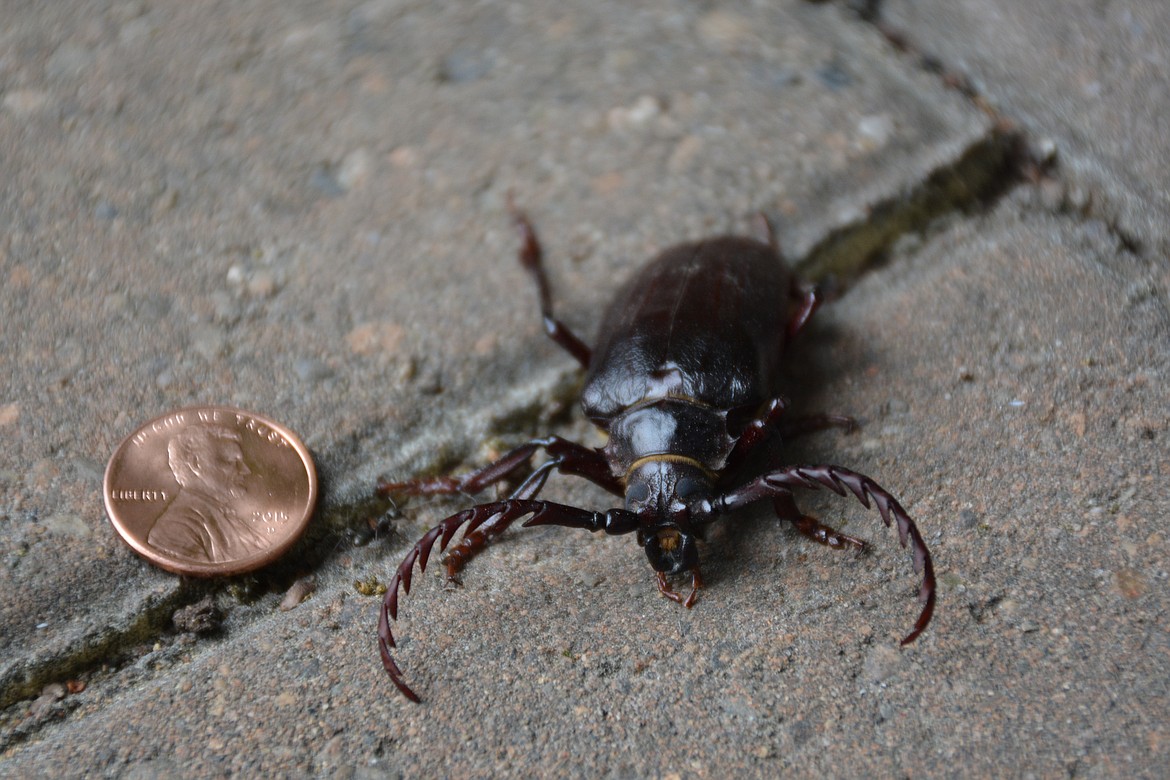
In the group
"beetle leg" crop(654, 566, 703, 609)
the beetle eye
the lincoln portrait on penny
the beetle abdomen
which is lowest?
"beetle leg" crop(654, 566, 703, 609)

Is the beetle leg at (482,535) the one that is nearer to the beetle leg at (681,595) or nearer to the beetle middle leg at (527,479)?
the beetle middle leg at (527,479)

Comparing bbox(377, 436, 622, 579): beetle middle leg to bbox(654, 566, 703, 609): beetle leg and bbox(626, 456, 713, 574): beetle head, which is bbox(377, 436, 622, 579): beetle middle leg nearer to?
bbox(626, 456, 713, 574): beetle head

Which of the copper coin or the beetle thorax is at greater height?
the beetle thorax

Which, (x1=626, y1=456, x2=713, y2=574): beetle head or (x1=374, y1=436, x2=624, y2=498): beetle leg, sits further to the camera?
(x1=374, y1=436, x2=624, y2=498): beetle leg

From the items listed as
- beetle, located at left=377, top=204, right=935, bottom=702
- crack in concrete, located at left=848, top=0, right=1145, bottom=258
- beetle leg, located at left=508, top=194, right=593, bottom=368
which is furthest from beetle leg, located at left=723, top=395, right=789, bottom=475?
crack in concrete, located at left=848, top=0, right=1145, bottom=258

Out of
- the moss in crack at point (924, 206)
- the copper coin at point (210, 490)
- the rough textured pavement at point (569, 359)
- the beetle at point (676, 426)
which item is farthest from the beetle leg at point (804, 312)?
the copper coin at point (210, 490)

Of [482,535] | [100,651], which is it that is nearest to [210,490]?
[100,651]

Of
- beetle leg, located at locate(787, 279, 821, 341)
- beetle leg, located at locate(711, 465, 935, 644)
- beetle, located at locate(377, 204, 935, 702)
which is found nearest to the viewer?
beetle leg, located at locate(711, 465, 935, 644)
